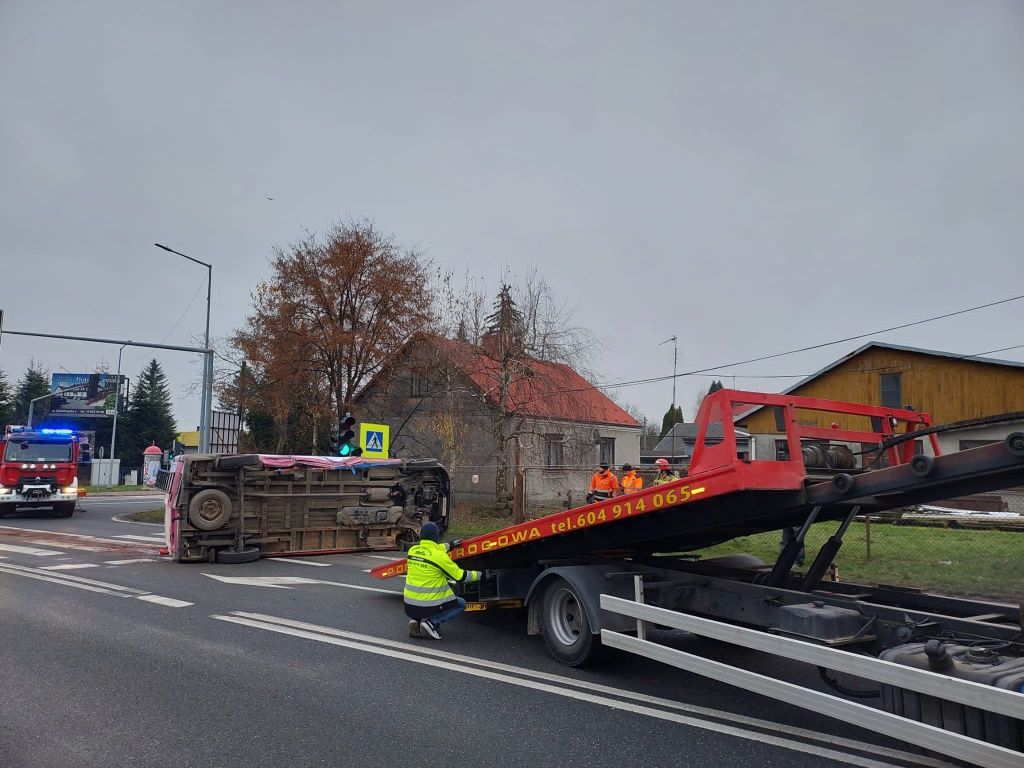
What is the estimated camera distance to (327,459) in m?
14.0

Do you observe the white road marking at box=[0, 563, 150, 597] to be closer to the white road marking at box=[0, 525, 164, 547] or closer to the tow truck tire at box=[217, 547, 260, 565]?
the tow truck tire at box=[217, 547, 260, 565]

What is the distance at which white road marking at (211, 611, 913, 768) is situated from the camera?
14.4 feet

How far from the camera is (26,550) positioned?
1408cm

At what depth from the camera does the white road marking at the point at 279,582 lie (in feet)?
33.3

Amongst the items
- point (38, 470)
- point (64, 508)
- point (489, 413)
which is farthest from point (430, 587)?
point (64, 508)

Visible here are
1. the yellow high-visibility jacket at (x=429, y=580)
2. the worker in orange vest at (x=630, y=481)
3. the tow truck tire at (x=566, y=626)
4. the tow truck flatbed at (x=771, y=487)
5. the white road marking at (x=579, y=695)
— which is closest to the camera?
the tow truck flatbed at (x=771, y=487)

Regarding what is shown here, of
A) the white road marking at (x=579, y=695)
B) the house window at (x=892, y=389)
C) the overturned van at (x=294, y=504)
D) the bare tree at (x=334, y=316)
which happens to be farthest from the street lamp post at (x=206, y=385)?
the house window at (x=892, y=389)

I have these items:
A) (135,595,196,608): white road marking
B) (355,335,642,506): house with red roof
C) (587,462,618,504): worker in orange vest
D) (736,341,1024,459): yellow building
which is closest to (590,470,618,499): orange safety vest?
(587,462,618,504): worker in orange vest

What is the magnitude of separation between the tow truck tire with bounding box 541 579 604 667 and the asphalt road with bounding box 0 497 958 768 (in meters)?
0.13

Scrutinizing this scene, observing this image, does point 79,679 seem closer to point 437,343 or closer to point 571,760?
point 571,760

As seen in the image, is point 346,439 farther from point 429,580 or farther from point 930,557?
point 930,557

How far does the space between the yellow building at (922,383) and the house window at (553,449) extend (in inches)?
290

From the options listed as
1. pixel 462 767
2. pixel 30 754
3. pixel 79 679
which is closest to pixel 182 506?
pixel 79 679

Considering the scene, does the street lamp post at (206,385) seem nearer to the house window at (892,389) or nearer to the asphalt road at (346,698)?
the asphalt road at (346,698)
